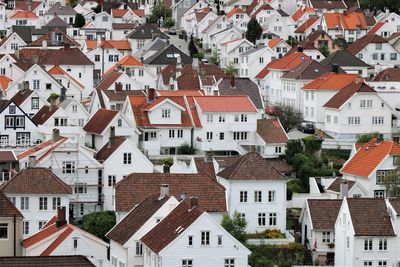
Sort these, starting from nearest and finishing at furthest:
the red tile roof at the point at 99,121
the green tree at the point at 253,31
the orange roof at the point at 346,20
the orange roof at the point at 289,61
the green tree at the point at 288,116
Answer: the red tile roof at the point at 99,121, the green tree at the point at 288,116, the orange roof at the point at 289,61, the green tree at the point at 253,31, the orange roof at the point at 346,20

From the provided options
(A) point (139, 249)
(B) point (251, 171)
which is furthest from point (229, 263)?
(B) point (251, 171)

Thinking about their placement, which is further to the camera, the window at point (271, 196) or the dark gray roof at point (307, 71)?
the dark gray roof at point (307, 71)

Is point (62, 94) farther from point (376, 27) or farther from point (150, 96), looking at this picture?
point (376, 27)

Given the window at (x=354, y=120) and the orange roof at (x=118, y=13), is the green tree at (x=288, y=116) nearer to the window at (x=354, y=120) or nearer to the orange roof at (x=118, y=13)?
the window at (x=354, y=120)

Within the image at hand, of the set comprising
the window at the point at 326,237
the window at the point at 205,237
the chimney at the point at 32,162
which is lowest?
the window at the point at 326,237

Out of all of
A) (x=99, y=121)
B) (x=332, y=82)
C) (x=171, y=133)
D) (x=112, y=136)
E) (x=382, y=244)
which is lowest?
(x=382, y=244)

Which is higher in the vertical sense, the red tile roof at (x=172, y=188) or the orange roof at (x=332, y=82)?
the orange roof at (x=332, y=82)

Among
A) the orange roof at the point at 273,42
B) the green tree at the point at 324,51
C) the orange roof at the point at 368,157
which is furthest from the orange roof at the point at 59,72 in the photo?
the orange roof at the point at 368,157

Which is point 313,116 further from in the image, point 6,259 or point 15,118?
point 6,259
